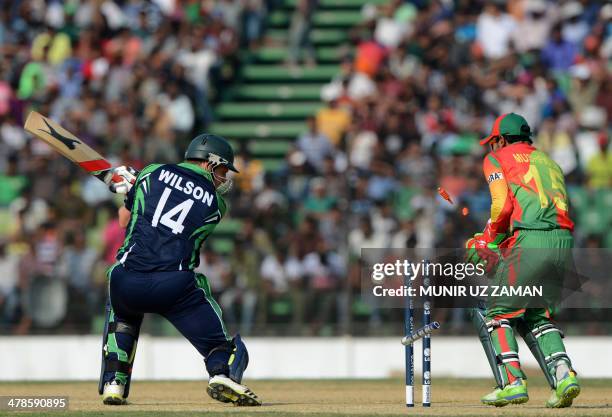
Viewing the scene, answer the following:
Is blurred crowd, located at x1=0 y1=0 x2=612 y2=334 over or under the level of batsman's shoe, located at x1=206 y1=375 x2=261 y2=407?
over

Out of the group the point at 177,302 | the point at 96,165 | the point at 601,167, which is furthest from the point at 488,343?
the point at 601,167

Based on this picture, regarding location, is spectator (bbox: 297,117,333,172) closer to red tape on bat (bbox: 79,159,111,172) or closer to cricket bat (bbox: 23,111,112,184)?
cricket bat (bbox: 23,111,112,184)

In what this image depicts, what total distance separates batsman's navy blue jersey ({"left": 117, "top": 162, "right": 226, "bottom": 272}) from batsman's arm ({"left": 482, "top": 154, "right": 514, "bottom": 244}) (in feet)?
6.76

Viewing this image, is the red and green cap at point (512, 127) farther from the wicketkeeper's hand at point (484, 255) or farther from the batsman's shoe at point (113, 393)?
the batsman's shoe at point (113, 393)

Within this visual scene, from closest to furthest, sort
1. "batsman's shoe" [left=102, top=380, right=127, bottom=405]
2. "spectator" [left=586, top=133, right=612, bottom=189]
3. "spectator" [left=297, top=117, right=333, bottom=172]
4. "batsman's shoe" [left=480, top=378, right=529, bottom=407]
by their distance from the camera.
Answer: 1. "batsman's shoe" [left=480, top=378, right=529, bottom=407]
2. "batsman's shoe" [left=102, top=380, right=127, bottom=405]
3. "spectator" [left=586, top=133, right=612, bottom=189]
4. "spectator" [left=297, top=117, right=333, bottom=172]

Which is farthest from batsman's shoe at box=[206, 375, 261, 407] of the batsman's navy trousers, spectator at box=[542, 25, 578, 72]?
spectator at box=[542, 25, 578, 72]

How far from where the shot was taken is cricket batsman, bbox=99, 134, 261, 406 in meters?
10.4

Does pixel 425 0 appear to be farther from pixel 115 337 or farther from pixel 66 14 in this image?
pixel 115 337

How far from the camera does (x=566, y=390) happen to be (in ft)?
33.0

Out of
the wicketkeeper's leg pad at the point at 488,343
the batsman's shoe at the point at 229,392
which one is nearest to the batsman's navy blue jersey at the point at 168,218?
the batsman's shoe at the point at 229,392

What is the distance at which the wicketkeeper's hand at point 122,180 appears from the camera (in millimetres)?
10680

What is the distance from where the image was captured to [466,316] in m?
16.8

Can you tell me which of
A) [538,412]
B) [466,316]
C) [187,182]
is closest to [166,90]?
[466,316]

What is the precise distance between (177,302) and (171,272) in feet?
0.78
